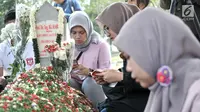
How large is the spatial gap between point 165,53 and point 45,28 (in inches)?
55.1

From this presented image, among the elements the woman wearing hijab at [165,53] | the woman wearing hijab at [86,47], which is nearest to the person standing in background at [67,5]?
the woman wearing hijab at [86,47]

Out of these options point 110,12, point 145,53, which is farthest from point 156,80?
point 110,12

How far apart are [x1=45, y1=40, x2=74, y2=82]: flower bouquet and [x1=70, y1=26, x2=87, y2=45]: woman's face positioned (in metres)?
0.73

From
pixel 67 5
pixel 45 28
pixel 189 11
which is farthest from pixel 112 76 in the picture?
pixel 67 5

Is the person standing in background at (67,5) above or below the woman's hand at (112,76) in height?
above

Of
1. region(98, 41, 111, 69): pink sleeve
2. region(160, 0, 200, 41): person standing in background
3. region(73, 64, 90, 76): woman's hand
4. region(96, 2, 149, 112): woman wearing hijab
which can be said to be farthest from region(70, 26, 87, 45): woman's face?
region(160, 0, 200, 41): person standing in background

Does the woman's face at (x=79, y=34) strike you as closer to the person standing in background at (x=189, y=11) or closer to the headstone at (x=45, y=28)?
the headstone at (x=45, y=28)

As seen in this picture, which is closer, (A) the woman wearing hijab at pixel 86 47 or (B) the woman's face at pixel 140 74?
(B) the woman's face at pixel 140 74

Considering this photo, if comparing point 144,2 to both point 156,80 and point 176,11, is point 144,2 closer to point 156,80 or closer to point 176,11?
point 176,11

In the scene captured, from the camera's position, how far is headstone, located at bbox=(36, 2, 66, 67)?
238 cm

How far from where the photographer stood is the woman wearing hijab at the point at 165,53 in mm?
1150

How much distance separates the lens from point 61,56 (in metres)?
2.12

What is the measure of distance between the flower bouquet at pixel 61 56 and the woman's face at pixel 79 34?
73 cm

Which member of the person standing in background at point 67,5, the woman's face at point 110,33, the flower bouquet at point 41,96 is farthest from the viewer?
the person standing in background at point 67,5
